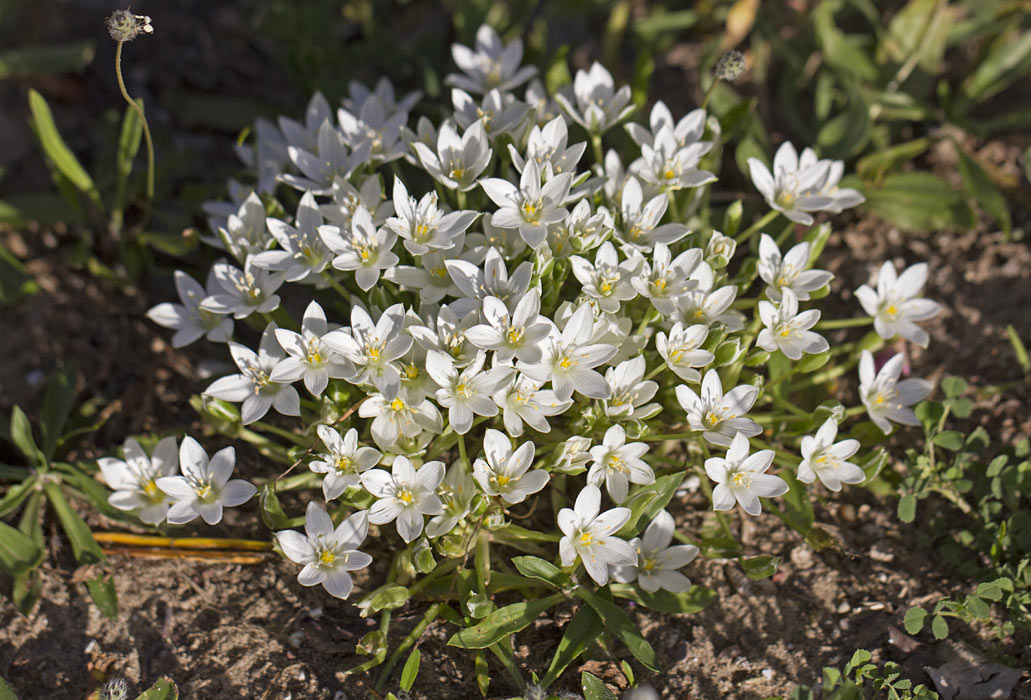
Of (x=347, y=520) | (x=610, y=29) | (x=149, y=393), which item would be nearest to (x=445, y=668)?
(x=347, y=520)

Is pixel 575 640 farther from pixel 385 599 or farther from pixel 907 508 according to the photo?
pixel 907 508

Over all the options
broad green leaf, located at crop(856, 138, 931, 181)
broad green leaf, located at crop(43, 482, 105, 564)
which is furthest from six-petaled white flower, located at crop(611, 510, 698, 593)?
broad green leaf, located at crop(856, 138, 931, 181)

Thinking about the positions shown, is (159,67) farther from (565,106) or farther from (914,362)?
(914,362)

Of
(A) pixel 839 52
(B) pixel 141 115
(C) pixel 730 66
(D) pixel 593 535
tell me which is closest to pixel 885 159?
(A) pixel 839 52

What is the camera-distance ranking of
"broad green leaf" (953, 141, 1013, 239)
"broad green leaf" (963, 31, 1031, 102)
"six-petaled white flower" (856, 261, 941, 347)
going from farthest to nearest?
1. "broad green leaf" (963, 31, 1031, 102)
2. "broad green leaf" (953, 141, 1013, 239)
3. "six-petaled white flower" (856, 261, 941, 347)

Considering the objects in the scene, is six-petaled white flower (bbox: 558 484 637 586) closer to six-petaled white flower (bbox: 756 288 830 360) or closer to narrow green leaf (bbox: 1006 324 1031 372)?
six-petaled white flower (bbox: 756 288 830 360)

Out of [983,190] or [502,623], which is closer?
[502,623]
